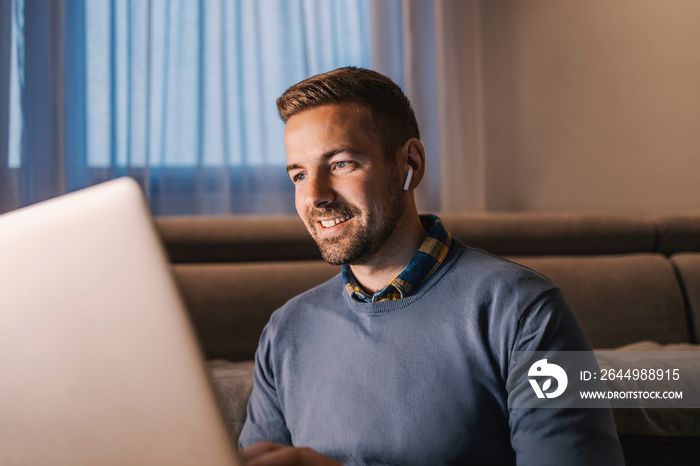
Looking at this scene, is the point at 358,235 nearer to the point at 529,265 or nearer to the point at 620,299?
the point at 529,265

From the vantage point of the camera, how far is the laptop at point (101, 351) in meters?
0.23

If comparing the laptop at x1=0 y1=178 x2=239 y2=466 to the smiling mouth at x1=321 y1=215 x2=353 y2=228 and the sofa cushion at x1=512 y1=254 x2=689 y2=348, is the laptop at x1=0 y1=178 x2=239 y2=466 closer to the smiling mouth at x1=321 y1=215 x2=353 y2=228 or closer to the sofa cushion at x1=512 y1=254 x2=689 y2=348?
the smiling mouth at x1=321 y1=215 x2=353 y2=228

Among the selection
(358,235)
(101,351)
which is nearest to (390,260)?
(358,235)

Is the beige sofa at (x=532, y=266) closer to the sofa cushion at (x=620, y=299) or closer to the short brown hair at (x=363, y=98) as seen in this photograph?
the sofa cushion at (x=620, y=299)

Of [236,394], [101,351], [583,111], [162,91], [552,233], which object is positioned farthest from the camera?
Answer: [583,111]

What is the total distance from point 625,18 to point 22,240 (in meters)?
2.79

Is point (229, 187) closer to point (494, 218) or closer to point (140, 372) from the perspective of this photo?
point (494, 218)

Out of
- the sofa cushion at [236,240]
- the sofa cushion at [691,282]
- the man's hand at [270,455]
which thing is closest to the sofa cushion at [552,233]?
the sofa cushion at [691,282]

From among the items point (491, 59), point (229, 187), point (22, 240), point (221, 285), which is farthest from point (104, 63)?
point (22, 240)

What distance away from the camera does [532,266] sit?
1.91 metres

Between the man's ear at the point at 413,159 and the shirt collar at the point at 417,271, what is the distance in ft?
0.47

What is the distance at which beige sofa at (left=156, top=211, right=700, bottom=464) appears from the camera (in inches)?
69.1

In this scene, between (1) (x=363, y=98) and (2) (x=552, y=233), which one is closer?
(1) (x=363, y=98)

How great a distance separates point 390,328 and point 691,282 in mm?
1504
